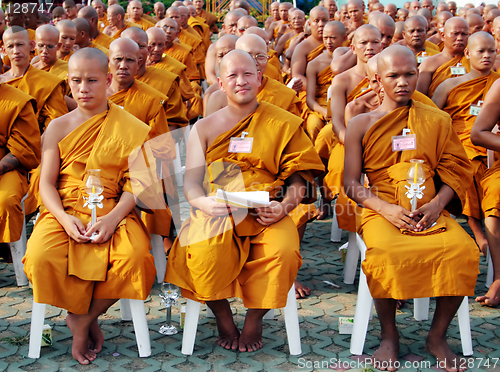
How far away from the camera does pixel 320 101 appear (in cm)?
652

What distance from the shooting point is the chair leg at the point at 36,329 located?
336 cm

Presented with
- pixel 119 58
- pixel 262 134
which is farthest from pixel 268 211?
pixel 119 58

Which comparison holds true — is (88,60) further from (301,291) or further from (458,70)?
(458,70)

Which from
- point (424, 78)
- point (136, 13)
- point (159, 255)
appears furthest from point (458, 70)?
point (136, 13)

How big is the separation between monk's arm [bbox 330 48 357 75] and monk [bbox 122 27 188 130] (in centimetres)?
170

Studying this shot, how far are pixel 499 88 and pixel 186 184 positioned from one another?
7.75 ft

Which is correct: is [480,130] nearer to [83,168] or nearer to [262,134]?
[262,134]

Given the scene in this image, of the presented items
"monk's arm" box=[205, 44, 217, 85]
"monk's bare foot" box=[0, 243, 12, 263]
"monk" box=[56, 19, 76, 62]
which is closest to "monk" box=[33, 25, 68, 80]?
"monk" box=[56, 19, 76, 62]

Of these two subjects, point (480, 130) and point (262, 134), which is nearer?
point (262, 134)

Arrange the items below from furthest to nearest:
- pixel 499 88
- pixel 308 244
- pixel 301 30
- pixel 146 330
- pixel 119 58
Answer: pixel 301 30, pixel 308 244, pixel 119 58, pixel 499 88, pixel 146 330

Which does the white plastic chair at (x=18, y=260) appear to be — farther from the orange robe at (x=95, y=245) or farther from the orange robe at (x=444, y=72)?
the orange robe at (x=444, y=72)

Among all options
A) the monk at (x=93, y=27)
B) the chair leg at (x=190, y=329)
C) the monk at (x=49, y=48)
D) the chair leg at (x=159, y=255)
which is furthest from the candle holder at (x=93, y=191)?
the monk at (x=93, y=27)

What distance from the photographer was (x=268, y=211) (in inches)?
141

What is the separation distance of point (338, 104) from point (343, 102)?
2.3 inches
